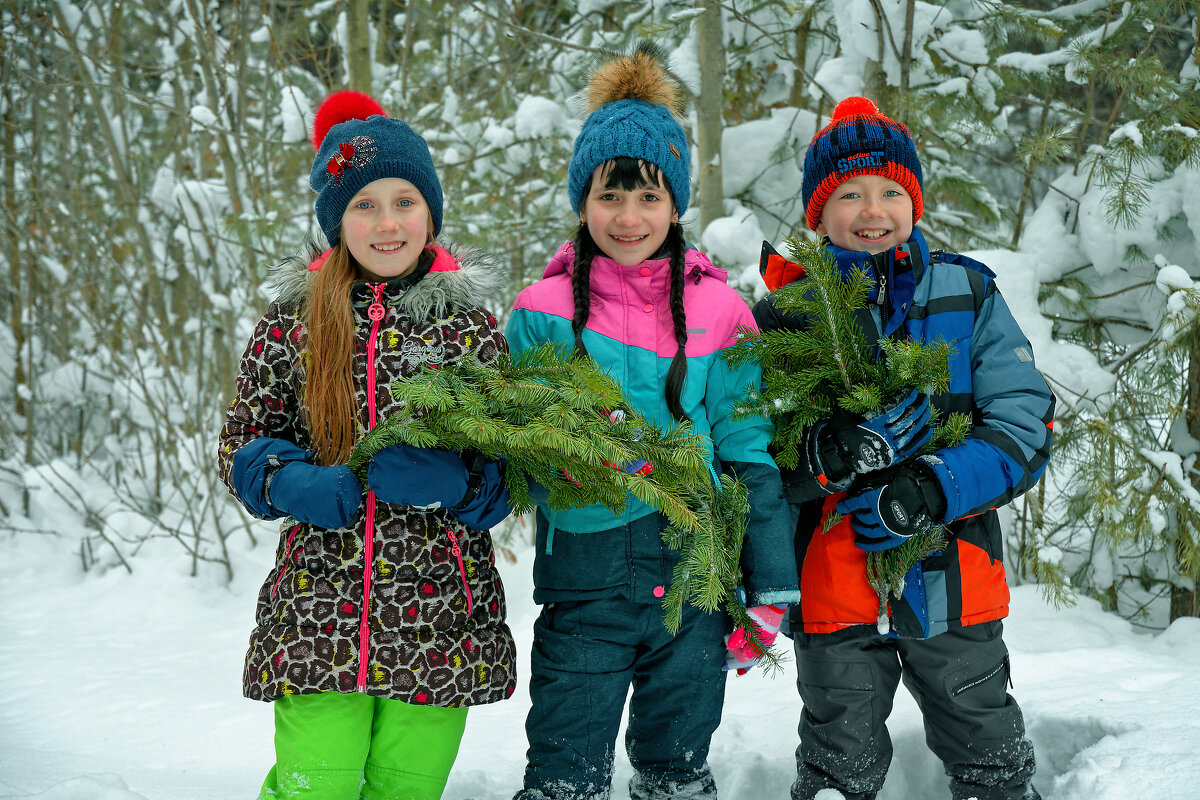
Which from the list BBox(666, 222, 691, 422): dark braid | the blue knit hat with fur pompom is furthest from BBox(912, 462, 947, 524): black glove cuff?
the blue knit hat with fur pompom

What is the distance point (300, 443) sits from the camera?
236 cm

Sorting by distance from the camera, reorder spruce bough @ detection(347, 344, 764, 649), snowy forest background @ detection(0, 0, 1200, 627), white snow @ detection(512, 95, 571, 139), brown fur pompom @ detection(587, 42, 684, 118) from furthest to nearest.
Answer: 1. white snow @ detection(512, 95, 571, 139)
2. snowy forest background @ detection(0, 0, 1200, 627)
3. brown fur pompom @ detection(587, 42, 684, 118)
4. spruce bough @ detection(347, 344, 764, 649)

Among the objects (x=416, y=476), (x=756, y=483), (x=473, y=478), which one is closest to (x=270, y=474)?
(x=416, y=476)

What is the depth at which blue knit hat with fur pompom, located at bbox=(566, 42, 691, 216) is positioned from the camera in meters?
2.45

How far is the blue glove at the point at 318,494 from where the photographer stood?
2.06 meters

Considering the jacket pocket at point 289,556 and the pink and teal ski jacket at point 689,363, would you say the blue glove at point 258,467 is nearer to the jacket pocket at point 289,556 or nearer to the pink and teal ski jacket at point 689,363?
the jacket pocket at point 289,556

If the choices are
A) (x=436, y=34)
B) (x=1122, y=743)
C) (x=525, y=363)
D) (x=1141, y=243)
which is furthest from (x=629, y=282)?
(x=436, y=34)

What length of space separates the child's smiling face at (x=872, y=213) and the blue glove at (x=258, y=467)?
1.68 metres

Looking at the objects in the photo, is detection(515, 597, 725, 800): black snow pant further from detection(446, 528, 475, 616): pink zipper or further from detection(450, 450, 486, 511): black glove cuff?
detection(450, 450, 486, 511): black glove cuff

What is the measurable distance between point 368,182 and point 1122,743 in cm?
276

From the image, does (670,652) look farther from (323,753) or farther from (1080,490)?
(1080,490)

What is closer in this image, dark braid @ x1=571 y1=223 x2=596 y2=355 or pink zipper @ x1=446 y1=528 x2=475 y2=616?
pink zipper @ x1=446 y1=528 x2=475 y2=616

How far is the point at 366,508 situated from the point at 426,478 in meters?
0.29

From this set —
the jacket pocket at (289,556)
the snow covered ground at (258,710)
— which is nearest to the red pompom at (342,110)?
the jacket pocket at (289,556)
